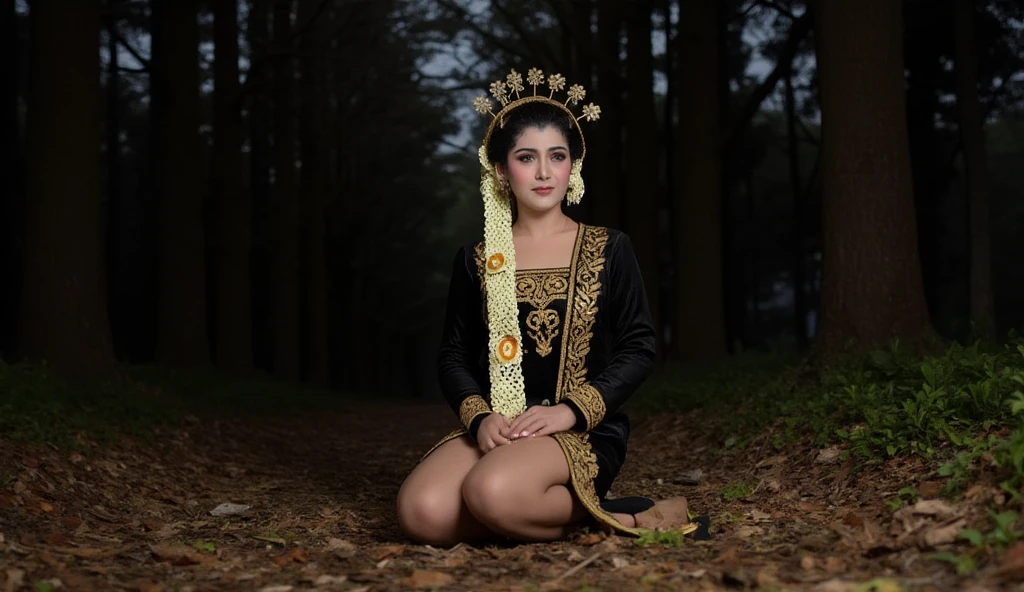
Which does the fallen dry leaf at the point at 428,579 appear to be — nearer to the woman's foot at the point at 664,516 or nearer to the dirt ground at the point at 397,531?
the dirt ground at the point at 397,531

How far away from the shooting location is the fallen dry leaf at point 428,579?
353 centimetres

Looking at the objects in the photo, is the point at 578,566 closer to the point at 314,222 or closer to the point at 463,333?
the point at 463,333

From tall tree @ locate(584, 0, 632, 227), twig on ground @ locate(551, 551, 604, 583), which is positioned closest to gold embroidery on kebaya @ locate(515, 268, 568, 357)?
twig on ground @ locate(551, 551, 604, 583)

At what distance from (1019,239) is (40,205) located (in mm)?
27854

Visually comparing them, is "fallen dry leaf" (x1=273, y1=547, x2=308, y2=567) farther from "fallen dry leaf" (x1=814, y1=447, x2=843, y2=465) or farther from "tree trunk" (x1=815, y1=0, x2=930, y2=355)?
"tree trunk" (x1=815, y1=0, x2=930, y2=355)

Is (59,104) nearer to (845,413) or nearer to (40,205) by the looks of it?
(40,205)

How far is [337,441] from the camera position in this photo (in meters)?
11.0

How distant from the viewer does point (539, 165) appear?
458 cm

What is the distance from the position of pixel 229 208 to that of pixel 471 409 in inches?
474

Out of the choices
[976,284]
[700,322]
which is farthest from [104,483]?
[976,284]

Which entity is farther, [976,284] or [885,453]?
[976,284]

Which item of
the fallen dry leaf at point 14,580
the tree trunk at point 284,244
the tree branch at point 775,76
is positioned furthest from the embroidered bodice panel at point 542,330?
the tree trunk at point 284,244

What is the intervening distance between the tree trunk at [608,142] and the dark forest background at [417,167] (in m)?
0.06

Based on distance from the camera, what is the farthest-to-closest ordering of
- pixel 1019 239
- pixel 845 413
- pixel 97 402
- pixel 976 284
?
pixel 1019 239, pixel 976 284, pixel 97 402, pixel 845 413
